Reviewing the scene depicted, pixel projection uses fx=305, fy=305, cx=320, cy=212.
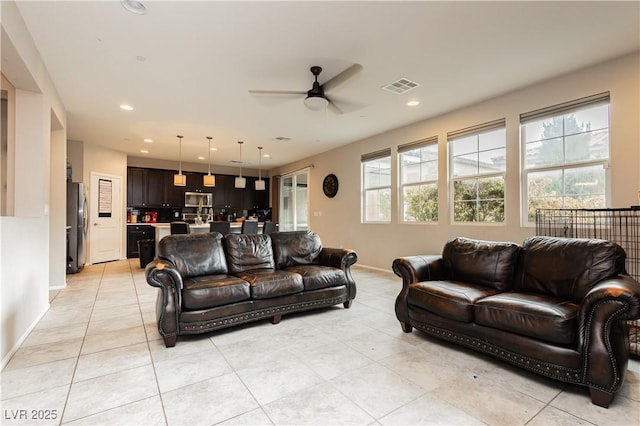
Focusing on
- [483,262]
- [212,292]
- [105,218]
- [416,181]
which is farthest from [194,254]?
[105,218]

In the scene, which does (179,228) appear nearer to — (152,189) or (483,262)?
(152,189)

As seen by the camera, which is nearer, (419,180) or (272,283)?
(272,283)

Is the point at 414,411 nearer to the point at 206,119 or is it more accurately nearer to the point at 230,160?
the point at 206,119

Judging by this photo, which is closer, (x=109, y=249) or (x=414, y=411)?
(x=414, y=411)

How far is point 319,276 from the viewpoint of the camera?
3.34m

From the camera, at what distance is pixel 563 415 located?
1.65m

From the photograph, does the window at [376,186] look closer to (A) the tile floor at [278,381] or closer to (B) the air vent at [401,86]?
(B) the air vent at [401,86]

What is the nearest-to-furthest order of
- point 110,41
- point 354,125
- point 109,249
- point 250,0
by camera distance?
point 250,0, point 110,41, point 354,125, point 109,249

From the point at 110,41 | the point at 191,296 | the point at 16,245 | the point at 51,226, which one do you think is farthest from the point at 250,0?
the point at 51,226

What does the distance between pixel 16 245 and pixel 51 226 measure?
2.22 metres

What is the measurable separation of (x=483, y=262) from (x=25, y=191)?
4.53 meters

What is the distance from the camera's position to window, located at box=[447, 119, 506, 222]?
13.9 feet

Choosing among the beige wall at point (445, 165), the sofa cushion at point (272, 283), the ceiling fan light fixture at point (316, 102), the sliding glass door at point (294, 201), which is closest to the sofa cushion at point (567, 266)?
the beige wall at point (445, 165)

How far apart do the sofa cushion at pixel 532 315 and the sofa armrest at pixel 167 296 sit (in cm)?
237
